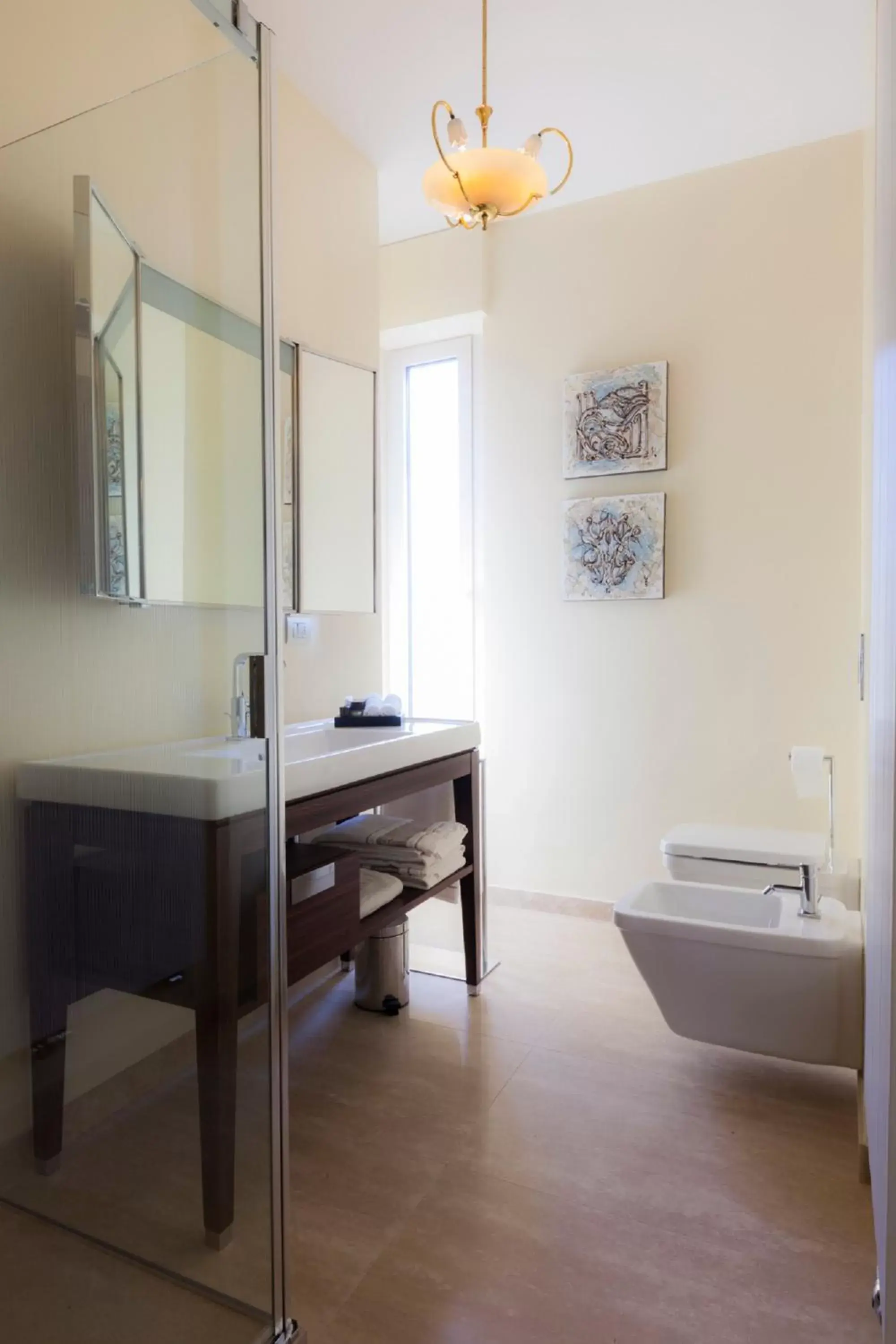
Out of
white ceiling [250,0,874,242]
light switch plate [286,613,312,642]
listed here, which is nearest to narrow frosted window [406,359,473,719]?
white ceiling [250,0,874,242]

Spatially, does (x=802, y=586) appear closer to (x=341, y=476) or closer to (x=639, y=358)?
(x=639, y=358)

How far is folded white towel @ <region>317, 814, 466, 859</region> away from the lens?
2.27 meters

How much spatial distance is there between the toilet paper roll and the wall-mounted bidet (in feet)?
1.71

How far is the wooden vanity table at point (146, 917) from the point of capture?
4.07 feet

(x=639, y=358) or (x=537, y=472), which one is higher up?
(x=639, y=358)

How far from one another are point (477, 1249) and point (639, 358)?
2.76 metres

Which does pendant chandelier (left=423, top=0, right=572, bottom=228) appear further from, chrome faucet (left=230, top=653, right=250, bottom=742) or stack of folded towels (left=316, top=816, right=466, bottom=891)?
stack of folded towels (left=316, top=816, right=466, bottom=891)

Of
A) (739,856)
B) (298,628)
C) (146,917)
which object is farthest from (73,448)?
(739,856)

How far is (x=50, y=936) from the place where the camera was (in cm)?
134

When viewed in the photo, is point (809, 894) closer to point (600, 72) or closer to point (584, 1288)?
point (584, 1288)

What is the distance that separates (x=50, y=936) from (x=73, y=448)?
808 mm

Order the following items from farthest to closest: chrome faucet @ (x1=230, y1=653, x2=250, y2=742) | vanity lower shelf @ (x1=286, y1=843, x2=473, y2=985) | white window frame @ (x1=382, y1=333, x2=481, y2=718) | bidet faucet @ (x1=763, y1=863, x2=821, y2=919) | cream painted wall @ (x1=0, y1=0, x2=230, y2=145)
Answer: white window frame @ (x1=382, y1=333, x2=481, y2=718)
bidet faucet @ (x1=763, y1=863, x2=821, y2=919)
vanity lower shelf @ (x1=286, y1=843, x2=473, y2=985)
cream painted wall @ (x1=0, y1=0, x2=230, y2=145)
chrome faucet @ (x1=230, y1=653, x2=250, y2=742)

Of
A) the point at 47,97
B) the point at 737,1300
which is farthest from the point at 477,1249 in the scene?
the point at 47,97

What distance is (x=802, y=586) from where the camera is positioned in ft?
9.13
